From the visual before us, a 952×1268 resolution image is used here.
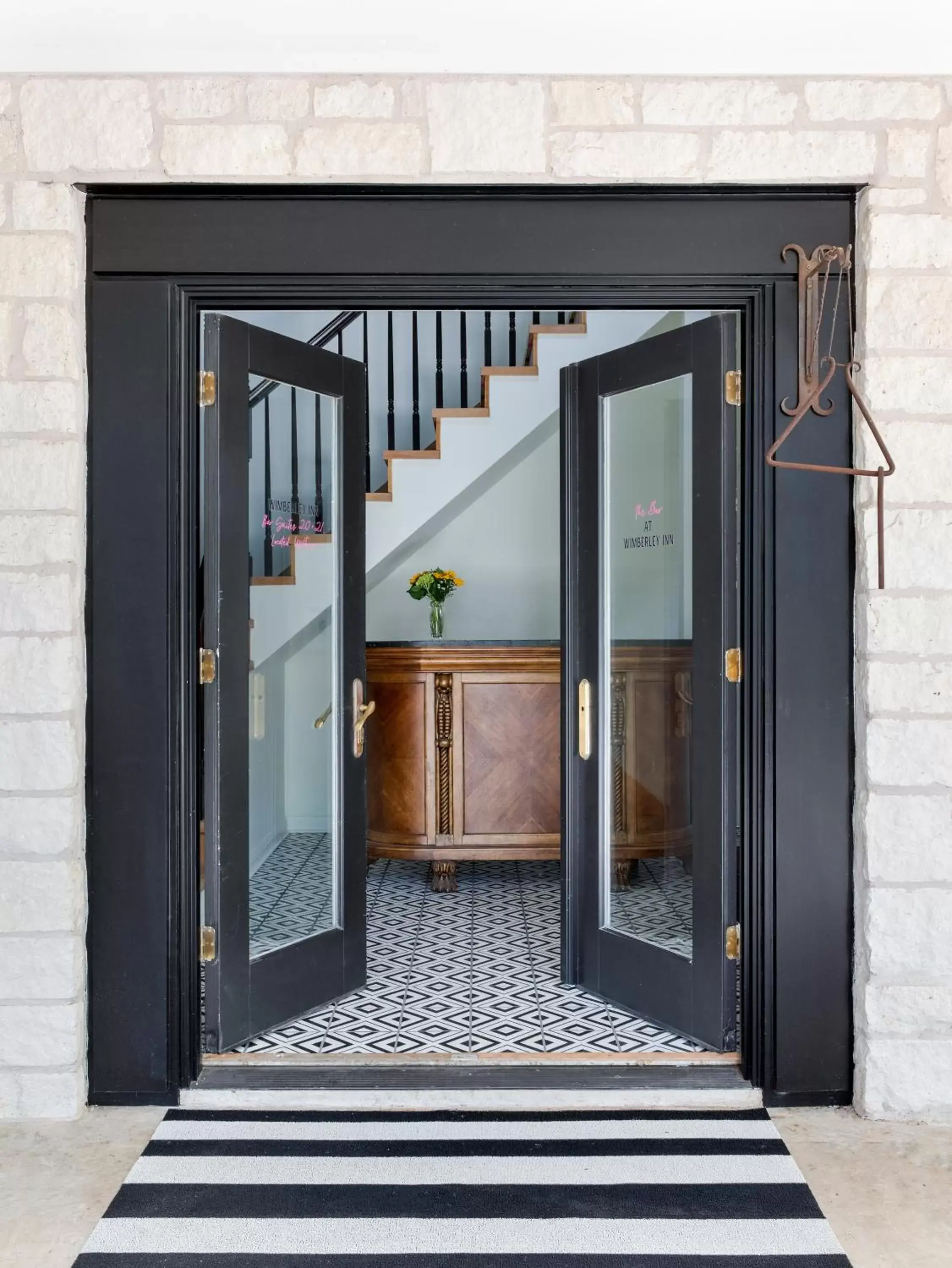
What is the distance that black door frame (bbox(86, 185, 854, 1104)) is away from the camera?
9.95ft

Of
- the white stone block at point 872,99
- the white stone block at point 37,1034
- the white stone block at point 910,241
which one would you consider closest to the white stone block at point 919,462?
the white stone block at point 910,241

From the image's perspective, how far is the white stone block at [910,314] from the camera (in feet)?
9.68

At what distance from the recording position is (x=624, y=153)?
296 centimetres

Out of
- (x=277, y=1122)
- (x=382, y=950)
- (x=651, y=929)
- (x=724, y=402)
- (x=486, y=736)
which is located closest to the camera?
(x=277, y=1122)

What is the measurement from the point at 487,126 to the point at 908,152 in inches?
46.7

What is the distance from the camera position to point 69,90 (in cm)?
293

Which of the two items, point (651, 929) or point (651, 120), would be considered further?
point (651, 929)

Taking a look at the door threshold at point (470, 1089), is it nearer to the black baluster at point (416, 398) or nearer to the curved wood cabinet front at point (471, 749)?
the curved wood cabinet front at point (471, 749)

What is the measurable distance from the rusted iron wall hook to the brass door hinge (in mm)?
1655

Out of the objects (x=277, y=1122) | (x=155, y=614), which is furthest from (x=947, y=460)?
(x=277, y=1122)

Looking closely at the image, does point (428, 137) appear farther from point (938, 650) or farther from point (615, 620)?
point (938, 650)

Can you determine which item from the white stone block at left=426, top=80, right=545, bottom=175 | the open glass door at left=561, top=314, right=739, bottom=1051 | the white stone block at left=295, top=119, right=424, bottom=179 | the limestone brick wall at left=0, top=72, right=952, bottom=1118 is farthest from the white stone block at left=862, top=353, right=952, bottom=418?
the white stone block at left=295, top=119, right=424, bottom=179

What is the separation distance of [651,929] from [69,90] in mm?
3094

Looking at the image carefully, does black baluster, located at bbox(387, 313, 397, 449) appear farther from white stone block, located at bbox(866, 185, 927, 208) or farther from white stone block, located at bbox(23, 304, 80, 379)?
white stone block, located at bbox(866, 185, 927, 208)
